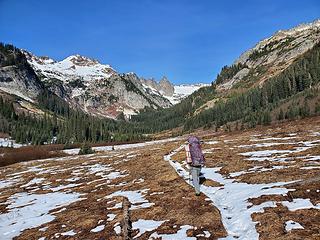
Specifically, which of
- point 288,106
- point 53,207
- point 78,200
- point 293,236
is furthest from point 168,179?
point 288,106

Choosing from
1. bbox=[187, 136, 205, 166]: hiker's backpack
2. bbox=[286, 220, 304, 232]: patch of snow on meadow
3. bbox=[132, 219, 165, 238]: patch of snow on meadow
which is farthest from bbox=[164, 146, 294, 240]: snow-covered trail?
bbox=[132, 219, 165, 238]: patch of snow on meadow

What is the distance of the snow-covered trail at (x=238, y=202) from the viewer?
14.6 m

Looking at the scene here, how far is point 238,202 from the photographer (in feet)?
59.4

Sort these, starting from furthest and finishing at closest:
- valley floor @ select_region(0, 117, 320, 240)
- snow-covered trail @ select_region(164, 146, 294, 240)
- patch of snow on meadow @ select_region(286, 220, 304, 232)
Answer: valley floor @ select_region(0, 117, 320, 240) < snow-covered trail @ select_region(164, 146, 294, 240) < patch of snow on meadow @ select_region(286, 220, 304, 232)

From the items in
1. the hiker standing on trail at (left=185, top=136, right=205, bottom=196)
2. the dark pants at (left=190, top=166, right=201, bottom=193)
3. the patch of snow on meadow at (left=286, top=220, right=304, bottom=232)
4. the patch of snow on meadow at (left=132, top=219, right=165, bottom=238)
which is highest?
the hiker standing on trail at (left=185, top=136, right=205, bottom=196)

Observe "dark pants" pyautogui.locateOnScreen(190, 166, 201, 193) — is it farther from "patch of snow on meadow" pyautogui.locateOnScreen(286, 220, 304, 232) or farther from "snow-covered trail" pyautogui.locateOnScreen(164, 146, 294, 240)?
"patch of snow on meadow" pyautogui.locateOnScreen(286, 220, 304, 232)

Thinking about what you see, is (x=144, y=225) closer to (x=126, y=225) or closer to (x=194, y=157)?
(x=126, y=225)

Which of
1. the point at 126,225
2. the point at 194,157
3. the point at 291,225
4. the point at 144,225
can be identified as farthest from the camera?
the point at 194,157

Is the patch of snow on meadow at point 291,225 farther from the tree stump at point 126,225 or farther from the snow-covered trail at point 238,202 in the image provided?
the tree stump at point 126,225

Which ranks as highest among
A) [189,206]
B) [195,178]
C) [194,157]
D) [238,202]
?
[194,157]

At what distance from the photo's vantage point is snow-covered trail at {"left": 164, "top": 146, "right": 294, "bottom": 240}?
14632mm

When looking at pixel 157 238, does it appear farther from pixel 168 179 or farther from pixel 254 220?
pixel 168 179

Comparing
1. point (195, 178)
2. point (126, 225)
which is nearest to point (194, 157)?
point (195, 178)

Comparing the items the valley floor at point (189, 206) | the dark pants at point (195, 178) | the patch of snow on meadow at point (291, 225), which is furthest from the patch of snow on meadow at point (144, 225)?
the patch of snow on meadow at point (291, 225)
